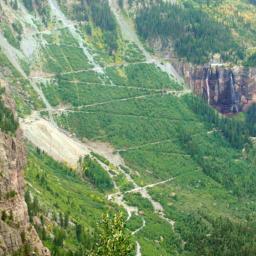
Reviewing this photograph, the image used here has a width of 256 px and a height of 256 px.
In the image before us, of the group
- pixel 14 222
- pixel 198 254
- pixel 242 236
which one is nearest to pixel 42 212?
pixel 14 222

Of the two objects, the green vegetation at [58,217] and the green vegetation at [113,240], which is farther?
the green vegetation at [58,217]

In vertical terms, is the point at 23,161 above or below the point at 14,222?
below

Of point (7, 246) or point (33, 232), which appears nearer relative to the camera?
point (7, 246)

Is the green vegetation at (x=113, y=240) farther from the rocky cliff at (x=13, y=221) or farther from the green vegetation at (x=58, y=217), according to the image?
the rocky cliff at (x=13, y=221)

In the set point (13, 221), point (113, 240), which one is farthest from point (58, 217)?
point (113, 240)

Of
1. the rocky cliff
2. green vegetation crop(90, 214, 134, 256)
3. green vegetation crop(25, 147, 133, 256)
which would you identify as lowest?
green vegetation crop(25, 147, 133, 256)

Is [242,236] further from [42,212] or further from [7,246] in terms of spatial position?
[7,246]

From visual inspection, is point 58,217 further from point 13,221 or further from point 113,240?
point 113,240

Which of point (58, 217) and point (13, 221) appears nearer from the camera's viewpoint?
point (13, 221)

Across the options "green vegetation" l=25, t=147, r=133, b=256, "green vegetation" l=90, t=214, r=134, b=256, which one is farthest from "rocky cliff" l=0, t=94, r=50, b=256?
"green vegetation" l=90, t=214, r=134, b=256

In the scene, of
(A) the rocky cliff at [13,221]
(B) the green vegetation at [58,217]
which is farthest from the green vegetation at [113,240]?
(A) the rocky cliff at [13,221]

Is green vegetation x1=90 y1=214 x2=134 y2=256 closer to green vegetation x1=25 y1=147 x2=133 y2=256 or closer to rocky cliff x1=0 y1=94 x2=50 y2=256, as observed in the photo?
green vegetation x1=25 y1=147 x2=133 y2=256
